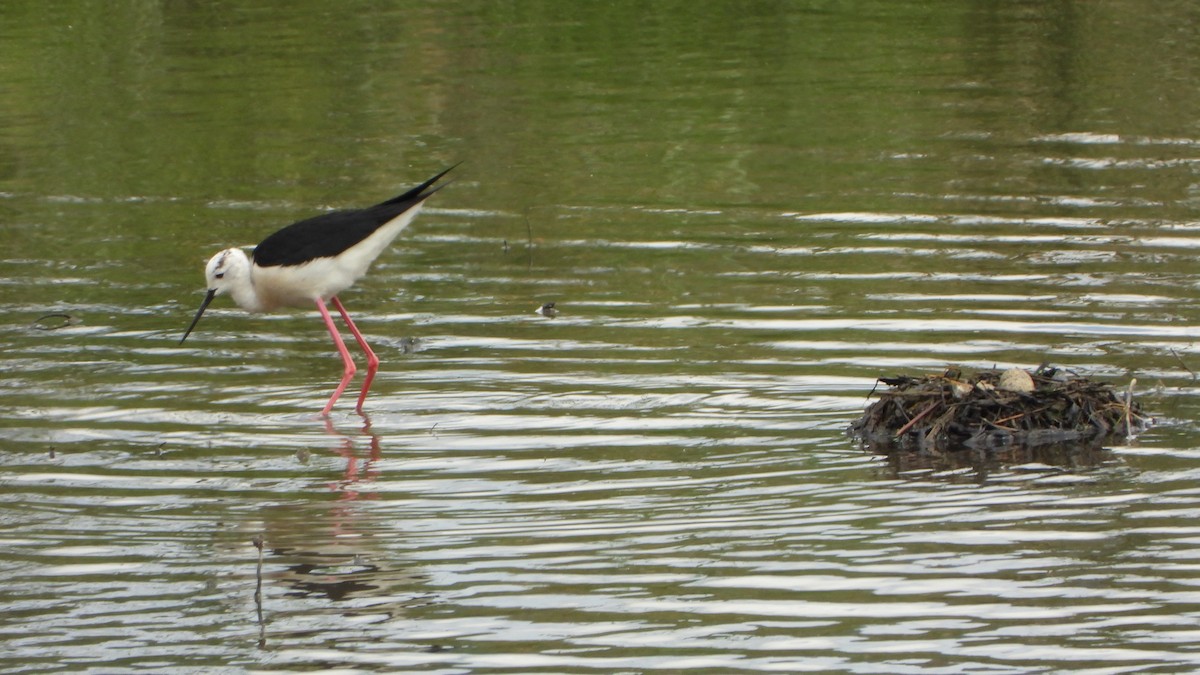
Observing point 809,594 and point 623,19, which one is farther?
point 623,19

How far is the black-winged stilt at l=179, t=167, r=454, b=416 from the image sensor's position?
37.2 feet

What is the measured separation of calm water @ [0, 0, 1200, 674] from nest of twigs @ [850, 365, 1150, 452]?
0.21 metres

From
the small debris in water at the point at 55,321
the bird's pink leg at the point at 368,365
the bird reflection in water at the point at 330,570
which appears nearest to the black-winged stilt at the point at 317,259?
the bird's pink leg at the point at 368,365

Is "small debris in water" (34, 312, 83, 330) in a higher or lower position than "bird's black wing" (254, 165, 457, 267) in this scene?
lower

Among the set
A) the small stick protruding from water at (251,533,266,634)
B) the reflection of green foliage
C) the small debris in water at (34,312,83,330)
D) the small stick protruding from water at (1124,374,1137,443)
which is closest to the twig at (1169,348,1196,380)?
the small stick protruding from water at (1124,374,1137,443)

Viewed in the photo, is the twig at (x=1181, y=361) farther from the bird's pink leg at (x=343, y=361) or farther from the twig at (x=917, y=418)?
the bird's pink leg at (x=343, y=361)

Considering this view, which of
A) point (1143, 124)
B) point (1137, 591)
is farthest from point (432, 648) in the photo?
point (1143, 124)

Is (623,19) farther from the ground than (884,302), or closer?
farther from the ground

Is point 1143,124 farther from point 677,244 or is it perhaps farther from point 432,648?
point 432,648

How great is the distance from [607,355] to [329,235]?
5.72ft

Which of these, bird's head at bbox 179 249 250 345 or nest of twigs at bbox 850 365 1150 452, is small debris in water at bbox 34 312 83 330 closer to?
bird's head at bbox 179 249 250 345

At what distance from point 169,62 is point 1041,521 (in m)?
16.7

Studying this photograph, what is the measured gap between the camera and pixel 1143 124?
57.4 ft

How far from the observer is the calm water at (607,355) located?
7.27 m
